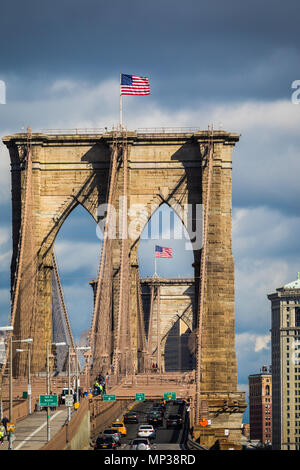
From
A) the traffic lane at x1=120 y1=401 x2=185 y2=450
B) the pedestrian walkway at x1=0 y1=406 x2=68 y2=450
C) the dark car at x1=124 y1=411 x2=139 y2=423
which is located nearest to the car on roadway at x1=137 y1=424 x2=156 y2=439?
the traffic lane at x1=120 y1=401 x2=185 y2=450

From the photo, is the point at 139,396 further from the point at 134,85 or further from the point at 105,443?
the point at 134,85

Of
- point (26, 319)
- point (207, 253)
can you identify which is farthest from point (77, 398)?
point (207, 253)

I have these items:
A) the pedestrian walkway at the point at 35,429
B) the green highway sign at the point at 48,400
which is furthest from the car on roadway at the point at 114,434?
the green highway sign at the point at 48,400

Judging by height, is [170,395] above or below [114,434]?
above

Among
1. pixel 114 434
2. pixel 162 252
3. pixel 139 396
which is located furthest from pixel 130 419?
pixel 162 252

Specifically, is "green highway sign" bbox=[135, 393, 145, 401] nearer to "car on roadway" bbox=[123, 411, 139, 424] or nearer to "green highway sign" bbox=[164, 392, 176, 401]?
"green highway sign" bbox=[164, 392, 176, 401]
